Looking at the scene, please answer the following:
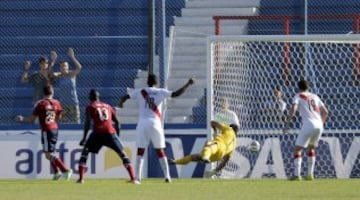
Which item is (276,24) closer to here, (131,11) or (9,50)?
(131,11)

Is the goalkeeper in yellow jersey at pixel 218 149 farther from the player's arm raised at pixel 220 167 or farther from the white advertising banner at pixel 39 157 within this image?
the white advertising banner at pixel 39 157

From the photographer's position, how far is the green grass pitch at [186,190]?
16.6 m

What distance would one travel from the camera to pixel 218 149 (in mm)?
22734

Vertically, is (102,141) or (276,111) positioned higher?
(276,111)

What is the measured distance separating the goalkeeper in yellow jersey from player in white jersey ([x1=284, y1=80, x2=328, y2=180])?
1.28 meters

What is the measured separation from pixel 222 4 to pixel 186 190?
9.80 metres

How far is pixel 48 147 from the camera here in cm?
2211

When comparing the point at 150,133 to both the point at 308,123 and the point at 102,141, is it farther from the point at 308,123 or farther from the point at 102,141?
the point at 308,123

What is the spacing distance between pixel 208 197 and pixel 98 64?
10.4m

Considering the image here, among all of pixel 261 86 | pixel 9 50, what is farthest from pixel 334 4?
pixel 9 50

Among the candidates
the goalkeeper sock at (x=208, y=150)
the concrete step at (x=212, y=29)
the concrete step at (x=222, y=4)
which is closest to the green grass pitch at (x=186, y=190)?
the goalkeeper sock at (x=208, y=150)

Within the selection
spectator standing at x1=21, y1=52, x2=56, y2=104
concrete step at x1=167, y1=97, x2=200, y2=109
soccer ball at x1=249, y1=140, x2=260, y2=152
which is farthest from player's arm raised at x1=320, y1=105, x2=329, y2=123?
spectator standing at x1=21, y1=52, x2=56, y2=104

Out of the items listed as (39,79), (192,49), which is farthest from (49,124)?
(192,49)

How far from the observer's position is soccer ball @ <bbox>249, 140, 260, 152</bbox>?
936 inches
